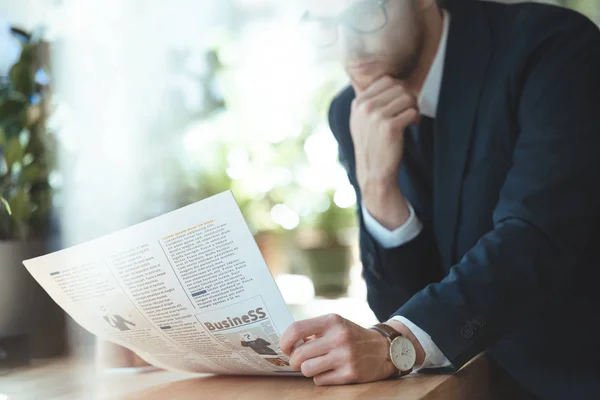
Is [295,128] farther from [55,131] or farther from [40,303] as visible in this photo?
[40,303]

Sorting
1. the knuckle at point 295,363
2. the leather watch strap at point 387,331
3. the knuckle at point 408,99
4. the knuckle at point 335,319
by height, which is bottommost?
the leather watch strap at point 387,331

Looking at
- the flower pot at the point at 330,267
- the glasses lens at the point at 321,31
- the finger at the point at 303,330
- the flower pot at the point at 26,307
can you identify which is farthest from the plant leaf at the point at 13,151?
the flower pot at the point at 330,267

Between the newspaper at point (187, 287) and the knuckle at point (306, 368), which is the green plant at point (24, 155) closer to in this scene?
the newspaper at point (187, 287)

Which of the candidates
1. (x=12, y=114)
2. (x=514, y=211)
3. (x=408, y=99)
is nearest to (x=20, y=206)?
(x=12, y=114)

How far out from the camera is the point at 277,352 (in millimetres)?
707

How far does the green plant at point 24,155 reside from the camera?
3.66ft

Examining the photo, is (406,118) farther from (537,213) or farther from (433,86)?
(537,213)

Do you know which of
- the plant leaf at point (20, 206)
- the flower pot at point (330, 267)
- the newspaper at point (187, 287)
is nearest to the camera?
the newspaper at point (187, 287)

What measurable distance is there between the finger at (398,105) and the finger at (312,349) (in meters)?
0.49

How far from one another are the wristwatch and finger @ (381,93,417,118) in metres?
0.45

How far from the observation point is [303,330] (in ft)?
2.20

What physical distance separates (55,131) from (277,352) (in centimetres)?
75

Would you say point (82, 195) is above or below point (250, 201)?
above

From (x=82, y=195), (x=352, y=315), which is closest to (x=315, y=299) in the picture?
(x=352, y=315)
